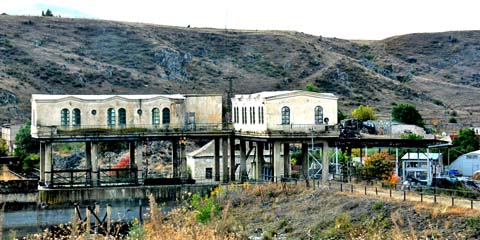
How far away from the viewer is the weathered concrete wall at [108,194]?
51.9 meters

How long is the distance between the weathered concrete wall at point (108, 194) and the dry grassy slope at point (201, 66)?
173 feet

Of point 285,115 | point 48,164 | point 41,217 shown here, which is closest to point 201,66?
point 48,164

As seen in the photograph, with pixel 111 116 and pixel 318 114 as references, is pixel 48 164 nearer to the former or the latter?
pixel 111 116

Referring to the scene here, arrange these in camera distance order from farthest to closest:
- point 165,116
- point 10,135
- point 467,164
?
point 10,135, point 467,164, point 165,116

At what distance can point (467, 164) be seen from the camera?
69688 mm

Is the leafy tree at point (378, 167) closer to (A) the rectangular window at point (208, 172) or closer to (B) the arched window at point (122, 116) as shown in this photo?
(A) the rectangular window at point (208, 172)

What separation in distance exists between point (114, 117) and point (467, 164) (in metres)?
28.7

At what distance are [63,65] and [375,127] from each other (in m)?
59.8

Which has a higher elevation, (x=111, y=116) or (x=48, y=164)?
(x=111, y=116)

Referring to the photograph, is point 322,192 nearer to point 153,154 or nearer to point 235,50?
point 153,154

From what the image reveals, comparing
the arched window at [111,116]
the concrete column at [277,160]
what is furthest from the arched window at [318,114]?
the arched window at [111,116]

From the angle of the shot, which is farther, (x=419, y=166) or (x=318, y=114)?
(x=419, y=166)

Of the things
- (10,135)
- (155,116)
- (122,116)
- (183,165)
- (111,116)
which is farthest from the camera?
(10,135)

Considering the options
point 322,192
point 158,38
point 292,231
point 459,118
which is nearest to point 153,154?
point 322,192
